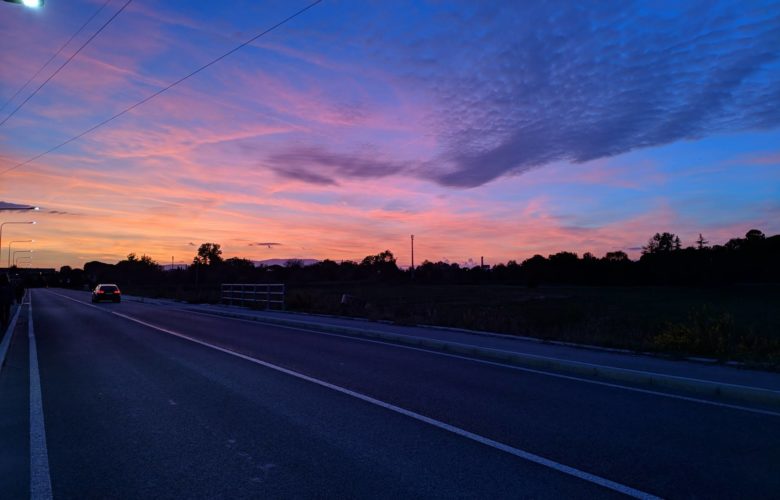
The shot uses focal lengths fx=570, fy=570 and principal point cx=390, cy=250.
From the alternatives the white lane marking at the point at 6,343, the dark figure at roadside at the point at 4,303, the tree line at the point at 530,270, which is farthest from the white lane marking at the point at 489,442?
the tree line at the point at 530,270

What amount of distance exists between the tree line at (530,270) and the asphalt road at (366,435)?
91418 mm

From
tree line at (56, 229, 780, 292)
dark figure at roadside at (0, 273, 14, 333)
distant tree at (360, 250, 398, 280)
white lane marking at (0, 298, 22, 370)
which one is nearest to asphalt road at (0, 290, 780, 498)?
white lane marking at (0, 298, 22, 370)

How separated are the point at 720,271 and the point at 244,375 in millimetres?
122309

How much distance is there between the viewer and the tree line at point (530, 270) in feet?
372

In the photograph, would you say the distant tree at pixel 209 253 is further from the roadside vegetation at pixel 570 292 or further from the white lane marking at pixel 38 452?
the white lane marking at pixel 38 452

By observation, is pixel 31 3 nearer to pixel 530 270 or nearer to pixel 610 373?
pixel 610 373

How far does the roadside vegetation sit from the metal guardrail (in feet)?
3.71

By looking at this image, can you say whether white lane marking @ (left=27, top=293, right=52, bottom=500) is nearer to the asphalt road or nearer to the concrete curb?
the asphalt road

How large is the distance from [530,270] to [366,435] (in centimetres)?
16753

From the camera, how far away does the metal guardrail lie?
100 ft

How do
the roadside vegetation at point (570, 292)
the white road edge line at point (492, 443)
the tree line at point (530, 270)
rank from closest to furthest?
1. the white road edge line at point (492, 443)
2. the roadside vegetation at point (570, 292)
3. the tree line at point (530, 270)

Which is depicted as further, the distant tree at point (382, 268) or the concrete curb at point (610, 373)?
the distant tree at point (382, 268)

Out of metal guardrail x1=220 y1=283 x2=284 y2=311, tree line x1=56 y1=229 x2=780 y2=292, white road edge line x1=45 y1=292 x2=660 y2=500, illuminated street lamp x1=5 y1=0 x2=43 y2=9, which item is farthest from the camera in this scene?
tree line x1=56 y1=229 x2=780 y2=292

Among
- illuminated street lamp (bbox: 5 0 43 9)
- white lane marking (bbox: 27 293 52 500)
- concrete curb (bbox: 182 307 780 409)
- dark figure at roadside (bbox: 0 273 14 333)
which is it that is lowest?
white lane marking (bbox: 27 293 52 500)
